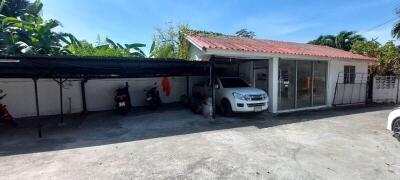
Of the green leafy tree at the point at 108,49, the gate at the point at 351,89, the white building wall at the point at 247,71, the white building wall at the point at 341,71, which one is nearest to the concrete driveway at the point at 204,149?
the white building wall at the point at 247,71

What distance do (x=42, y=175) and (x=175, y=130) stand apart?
3.86 m

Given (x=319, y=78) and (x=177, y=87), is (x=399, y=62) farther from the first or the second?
(x=177, y=87)

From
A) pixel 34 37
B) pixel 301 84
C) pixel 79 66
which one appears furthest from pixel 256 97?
pixel 34 37

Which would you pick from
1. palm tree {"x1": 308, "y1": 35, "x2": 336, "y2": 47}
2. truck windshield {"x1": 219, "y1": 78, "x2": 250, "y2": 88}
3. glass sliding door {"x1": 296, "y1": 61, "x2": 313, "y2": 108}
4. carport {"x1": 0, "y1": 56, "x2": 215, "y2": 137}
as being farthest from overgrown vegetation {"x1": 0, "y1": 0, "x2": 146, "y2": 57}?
palm tree {"x1": 308, "y1": 35, "x2": 336, "y2": 47}

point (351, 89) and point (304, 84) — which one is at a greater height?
point (304, 84)

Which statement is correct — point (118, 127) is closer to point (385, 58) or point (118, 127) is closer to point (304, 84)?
point (304, 84)

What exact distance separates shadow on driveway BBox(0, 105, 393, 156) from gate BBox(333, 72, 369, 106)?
230cm

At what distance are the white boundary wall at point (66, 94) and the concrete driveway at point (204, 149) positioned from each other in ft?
6.13

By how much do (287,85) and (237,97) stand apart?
313 centimetres

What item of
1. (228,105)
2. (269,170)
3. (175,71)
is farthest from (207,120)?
(269,170)

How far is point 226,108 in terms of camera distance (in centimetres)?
998

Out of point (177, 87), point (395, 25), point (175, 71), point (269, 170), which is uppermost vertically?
point (395, 25)

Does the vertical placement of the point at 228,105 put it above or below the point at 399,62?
below

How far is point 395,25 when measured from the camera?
18.6 meters
